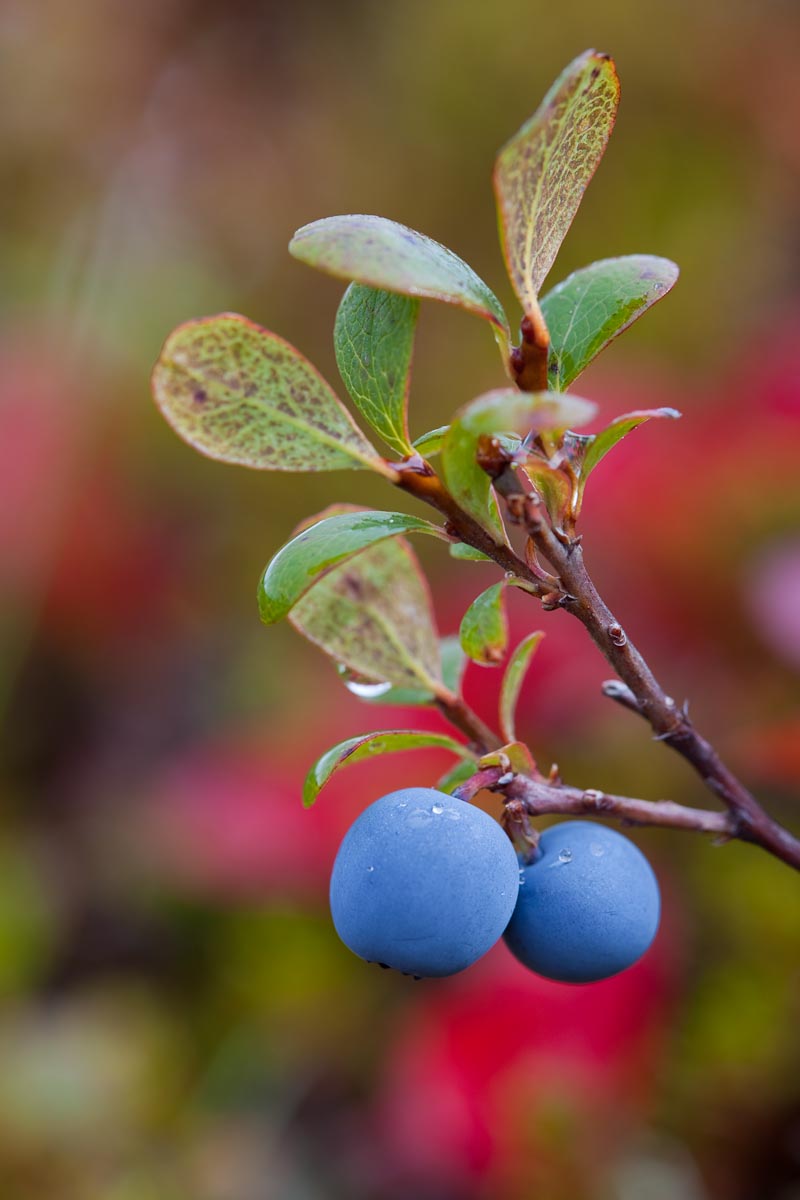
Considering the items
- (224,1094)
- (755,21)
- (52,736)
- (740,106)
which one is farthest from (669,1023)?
(755,21)

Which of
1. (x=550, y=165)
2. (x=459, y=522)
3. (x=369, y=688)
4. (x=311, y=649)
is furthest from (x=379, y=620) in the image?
(x=311, y=649)

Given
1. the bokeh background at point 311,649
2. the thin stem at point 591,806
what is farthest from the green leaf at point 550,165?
the bokeh background at point 311,649

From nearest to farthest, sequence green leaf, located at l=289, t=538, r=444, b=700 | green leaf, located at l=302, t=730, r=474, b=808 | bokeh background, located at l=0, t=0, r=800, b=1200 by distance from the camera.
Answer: green leaf, located at l=302, t=730, r=474, b=808 < green leaf, located at l=289, t=538, r=444, b=700 < bokeh background, located at l=0, t=0, r=800, b=1200

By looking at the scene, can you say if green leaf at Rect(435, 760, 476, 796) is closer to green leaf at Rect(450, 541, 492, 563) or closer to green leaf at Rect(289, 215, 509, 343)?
green leaf at Rect(450, 541, 492, 563)

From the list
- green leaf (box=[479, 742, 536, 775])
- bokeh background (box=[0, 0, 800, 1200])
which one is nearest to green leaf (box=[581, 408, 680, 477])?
green leaf (box=[479, 742, 536, 775])

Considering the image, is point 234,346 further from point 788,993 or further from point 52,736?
point 52,736

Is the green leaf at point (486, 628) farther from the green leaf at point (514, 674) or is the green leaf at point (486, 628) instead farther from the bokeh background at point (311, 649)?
the bokeh background at point (311, 649)

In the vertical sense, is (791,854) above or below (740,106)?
below

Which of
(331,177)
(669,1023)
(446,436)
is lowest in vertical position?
(669,1023)
